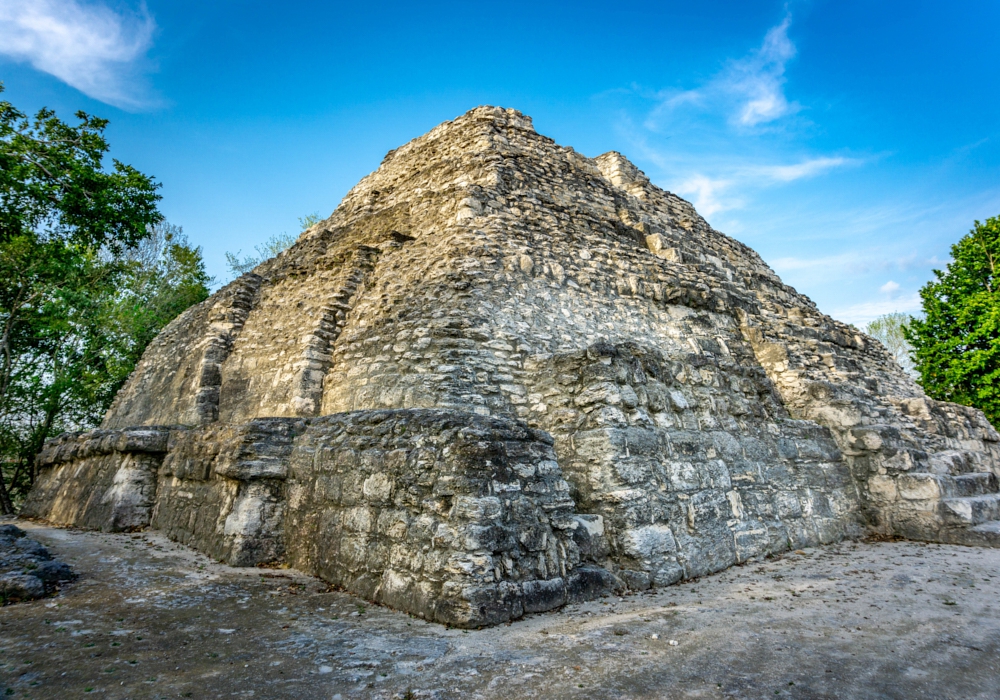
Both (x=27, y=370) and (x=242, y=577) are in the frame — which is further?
(x=27, y=370)

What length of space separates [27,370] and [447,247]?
14.3 meters

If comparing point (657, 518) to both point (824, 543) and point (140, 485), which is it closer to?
point (824, 543)

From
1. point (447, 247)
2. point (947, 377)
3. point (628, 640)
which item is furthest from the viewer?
point (947, 377)

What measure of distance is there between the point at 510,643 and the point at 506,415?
9.70 ft

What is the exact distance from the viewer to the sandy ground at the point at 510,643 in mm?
2738

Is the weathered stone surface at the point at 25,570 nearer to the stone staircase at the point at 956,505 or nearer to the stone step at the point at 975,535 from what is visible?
the stone staircase at the point at 956,505

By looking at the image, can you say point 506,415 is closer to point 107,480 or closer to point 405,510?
point 405,510

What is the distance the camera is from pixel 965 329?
53.8 feet

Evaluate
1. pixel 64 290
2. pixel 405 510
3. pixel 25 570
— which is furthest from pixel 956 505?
pixel 64 290

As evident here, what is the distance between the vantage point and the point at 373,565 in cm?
433

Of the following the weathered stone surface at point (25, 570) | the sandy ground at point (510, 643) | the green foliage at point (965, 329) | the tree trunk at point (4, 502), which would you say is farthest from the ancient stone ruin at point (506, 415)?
the green foliage at point (965, 329)

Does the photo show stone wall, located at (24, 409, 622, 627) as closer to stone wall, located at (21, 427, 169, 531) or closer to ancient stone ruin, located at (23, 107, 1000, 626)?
ancient stone ruin, located at (23, 107, 1000, 626)

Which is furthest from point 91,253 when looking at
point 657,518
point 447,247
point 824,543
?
point 824,543

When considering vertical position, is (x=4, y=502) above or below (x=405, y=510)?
above
